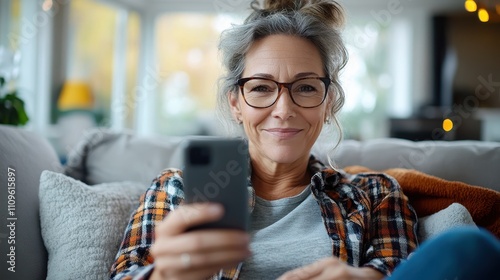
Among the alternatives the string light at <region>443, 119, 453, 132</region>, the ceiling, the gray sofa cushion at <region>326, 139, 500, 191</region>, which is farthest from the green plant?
the ceiling

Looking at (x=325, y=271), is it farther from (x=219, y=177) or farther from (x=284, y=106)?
(x=284, y=106)

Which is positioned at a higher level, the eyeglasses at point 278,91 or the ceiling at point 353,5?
the ceiling at point 353,5

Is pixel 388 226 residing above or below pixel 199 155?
below

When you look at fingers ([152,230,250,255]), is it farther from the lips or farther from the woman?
the lips

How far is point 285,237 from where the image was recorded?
4.25ft

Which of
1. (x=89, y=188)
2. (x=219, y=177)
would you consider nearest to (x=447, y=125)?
(x=89, y=188)

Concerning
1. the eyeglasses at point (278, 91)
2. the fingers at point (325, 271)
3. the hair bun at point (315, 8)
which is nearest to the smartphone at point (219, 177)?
the fingers at point (325, 271)

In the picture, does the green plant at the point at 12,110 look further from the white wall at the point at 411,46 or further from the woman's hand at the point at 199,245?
the white wall at the point at 411,46

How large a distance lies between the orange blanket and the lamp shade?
11.4 feet

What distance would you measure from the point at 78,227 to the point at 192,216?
64cm

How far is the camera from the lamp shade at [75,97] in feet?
14.4

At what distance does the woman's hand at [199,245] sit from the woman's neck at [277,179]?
56 cm

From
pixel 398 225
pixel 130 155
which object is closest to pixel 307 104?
pixel 398 225

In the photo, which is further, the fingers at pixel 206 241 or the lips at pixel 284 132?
the lips at pixel 284 132
